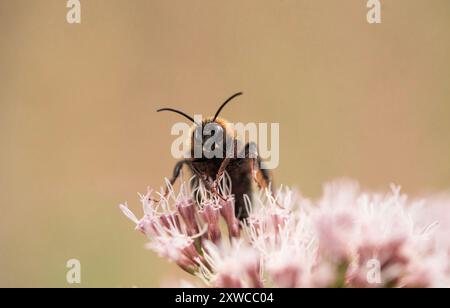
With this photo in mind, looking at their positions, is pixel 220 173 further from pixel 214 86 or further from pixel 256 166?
pixel 214 86

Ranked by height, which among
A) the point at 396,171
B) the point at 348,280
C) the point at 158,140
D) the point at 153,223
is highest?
the point at 158,140

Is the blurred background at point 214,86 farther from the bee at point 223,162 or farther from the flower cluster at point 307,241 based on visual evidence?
the flower cluster at point 307,241

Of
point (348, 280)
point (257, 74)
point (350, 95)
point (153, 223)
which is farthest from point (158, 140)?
point (348, 280)

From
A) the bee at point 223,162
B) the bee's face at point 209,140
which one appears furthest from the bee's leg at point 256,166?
the bee's face at point 209,140

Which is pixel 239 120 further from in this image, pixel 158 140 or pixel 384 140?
pixel 384 140

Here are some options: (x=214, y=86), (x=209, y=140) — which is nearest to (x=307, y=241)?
(x=209, y=140)

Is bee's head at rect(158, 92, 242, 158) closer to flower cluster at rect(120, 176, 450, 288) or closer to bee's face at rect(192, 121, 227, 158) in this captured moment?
bee's face at rect(192, 121, 227, 158)
